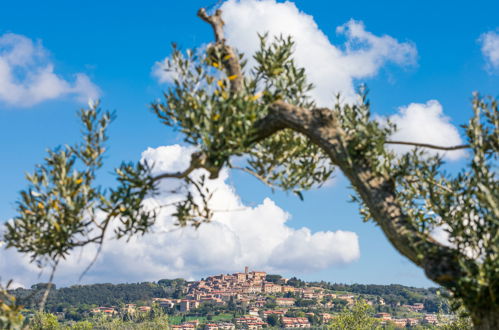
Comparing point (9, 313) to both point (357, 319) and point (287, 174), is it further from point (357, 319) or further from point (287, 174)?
point (357, 319)

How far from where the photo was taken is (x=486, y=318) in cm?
688

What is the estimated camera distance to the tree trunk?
6.81 meters

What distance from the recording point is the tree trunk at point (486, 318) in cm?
681

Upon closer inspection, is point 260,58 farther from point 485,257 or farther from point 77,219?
point 485,257

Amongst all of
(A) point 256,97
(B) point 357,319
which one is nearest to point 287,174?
(A) point 256,97

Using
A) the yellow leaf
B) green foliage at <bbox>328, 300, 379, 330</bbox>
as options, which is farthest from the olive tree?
green foliage at <bbox>328, 300, 379, 330</bbox>

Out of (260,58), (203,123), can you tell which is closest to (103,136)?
(203,123)

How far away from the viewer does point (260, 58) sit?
943 centimetres

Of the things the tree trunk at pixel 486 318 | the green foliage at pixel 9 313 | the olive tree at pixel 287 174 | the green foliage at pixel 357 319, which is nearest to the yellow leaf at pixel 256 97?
the olive tree at pixel 287 174

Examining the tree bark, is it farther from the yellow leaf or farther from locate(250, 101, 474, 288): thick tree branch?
the yellow leaf

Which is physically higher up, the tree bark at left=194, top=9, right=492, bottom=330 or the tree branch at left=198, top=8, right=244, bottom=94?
the tree branch at left=198, top=8, right=244, bottom=94

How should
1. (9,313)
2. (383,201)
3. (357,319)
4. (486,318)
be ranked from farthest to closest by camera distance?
(357,319) → (9,313) → (383,201) → (486,318)

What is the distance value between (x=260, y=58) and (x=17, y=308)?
5.60 metres

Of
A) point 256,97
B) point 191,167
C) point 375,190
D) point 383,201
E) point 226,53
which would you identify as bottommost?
point 383,201
